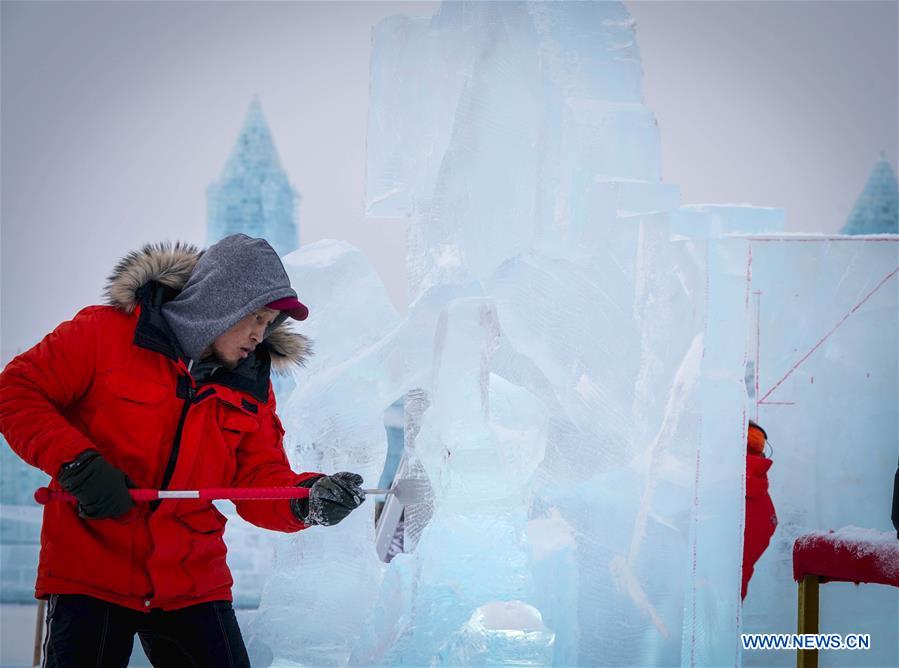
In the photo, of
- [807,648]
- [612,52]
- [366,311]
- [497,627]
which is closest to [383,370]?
[366,311]

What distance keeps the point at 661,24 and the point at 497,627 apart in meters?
2.34

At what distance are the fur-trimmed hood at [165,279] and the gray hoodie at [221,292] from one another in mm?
35

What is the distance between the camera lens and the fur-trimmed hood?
1.72 m

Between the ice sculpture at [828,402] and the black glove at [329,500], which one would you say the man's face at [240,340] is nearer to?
the black glove at [329,500]

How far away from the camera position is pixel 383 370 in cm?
302

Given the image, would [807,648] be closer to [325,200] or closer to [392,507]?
[392,507]

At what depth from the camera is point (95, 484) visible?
1.52m

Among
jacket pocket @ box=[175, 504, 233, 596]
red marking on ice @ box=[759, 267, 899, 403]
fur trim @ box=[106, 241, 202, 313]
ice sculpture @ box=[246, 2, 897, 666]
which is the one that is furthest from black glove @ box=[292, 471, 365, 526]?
red marking on ice @ box=[759, 267, 899, 403]

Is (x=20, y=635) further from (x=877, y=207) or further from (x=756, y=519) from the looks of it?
(x=877, y=207)

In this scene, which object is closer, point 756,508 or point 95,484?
point 95,484

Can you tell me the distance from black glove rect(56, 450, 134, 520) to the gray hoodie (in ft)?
0.90

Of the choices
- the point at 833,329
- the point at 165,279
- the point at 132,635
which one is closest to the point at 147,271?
the point at 165,279

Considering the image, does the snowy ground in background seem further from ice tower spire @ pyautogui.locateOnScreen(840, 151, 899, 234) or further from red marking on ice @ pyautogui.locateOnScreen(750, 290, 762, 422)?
ice tower spire @ pyautogui.locateOnScreen(840, 151, 899, 234)

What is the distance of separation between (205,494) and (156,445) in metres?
0.12
